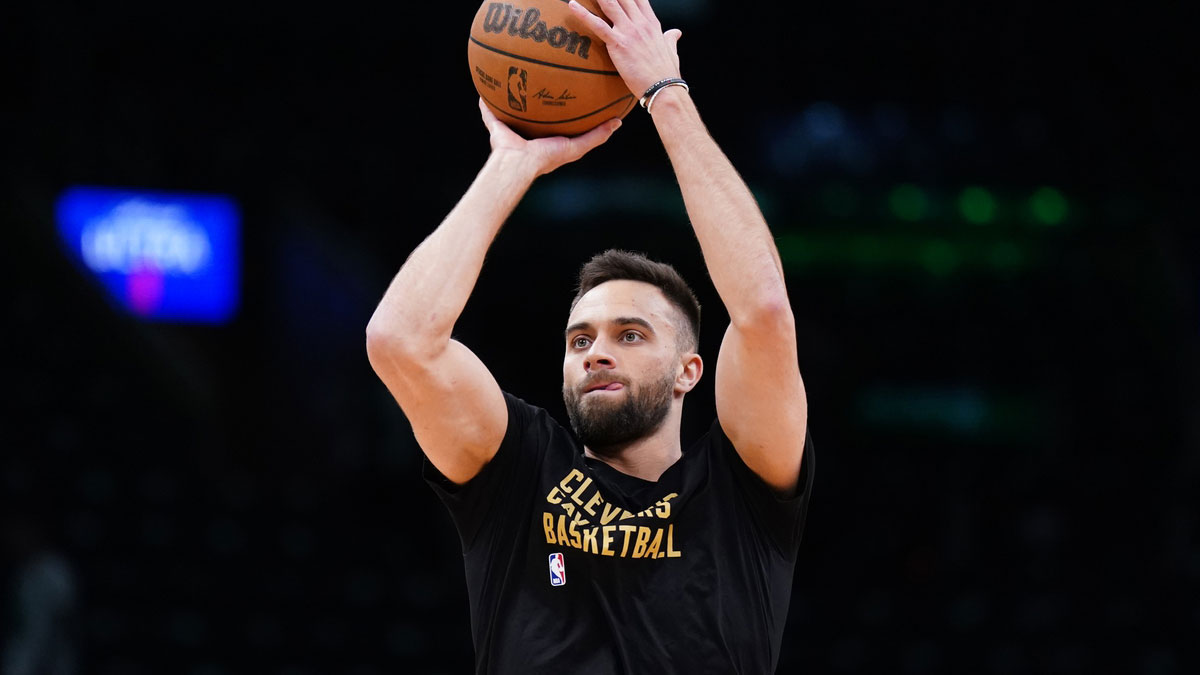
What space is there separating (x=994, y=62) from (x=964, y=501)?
4079 millimetres

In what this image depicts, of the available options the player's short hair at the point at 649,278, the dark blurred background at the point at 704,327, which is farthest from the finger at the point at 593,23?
the dark blurred background at the point at 704,327

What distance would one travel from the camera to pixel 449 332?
283 centimetres

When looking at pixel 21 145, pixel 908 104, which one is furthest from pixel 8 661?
pixel 908 104

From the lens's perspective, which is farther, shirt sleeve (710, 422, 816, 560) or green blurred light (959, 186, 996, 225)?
green blurred light (959, 186, 996, 225)

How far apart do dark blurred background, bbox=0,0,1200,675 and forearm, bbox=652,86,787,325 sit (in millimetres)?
6651

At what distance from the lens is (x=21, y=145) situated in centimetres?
1008

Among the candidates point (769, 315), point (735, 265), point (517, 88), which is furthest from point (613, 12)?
point (769, 315)

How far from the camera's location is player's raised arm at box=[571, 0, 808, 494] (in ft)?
9.18

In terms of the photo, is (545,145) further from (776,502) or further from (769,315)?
(776,502)

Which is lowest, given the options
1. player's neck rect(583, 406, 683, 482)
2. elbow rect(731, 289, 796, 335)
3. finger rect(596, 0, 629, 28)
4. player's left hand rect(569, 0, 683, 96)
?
player's neck rect(583, 406, 683, 482)

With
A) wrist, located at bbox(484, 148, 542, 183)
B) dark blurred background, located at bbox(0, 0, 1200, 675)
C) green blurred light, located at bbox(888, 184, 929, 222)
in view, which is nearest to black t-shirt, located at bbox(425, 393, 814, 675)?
wrist, located at bbox(484, 148, 542, 183)

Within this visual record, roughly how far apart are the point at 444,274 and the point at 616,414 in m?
0.56

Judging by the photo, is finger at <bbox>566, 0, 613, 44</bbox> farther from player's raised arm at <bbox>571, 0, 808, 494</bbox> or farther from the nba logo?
the nba logo

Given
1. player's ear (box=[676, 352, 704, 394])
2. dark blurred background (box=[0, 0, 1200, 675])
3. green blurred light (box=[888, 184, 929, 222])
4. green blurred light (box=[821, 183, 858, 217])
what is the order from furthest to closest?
green blurred light (box=[888, 184, 929, 222]) < green blurred light (box=[821, 183, 858, 217]) < dark blurred background (box=[0, 0, 1200, 675]) < player's ear (box=[676, 352, 704, 394])
